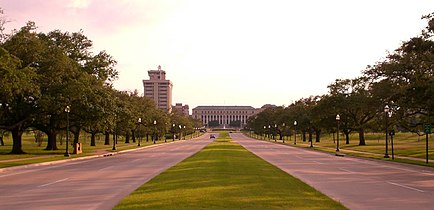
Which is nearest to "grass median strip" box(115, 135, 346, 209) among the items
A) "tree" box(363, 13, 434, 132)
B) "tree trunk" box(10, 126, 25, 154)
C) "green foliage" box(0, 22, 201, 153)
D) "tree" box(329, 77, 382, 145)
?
"tree" box(363, 13, 434, 132)

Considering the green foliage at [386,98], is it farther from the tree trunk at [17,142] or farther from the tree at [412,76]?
the tree trunk at [17,142]

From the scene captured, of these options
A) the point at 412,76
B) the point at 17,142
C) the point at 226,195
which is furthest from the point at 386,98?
the point at 226,195

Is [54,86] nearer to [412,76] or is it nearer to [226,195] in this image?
[412,76]

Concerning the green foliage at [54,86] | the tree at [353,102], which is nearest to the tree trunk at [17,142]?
the green foliage at [54,86]

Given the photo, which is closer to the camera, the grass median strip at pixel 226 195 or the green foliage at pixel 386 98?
the grass median strip at pixel 226 195

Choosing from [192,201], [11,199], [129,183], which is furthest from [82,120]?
[192,201]

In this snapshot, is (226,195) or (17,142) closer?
(226,195)

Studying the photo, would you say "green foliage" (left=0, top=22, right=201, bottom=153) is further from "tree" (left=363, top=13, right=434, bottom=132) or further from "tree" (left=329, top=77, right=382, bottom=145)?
"tree" (left=329, top=77, right=382, bottom=145)

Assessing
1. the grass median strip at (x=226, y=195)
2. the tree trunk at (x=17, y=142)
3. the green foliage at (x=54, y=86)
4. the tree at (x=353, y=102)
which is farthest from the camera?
the tree at (x=353, y=102)

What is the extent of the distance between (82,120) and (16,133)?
694cm

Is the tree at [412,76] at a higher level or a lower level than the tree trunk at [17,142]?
higher

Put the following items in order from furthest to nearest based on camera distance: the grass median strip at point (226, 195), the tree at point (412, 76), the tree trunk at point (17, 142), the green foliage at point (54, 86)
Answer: the tree trunk at point (17, 142)
the green foliage at point (54, 86)
the tree at point (412, 76)
the grass median strip at point (226, 195)

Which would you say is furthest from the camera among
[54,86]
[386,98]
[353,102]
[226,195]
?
[353,102]

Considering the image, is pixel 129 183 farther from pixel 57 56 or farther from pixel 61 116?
pixel 61 116
